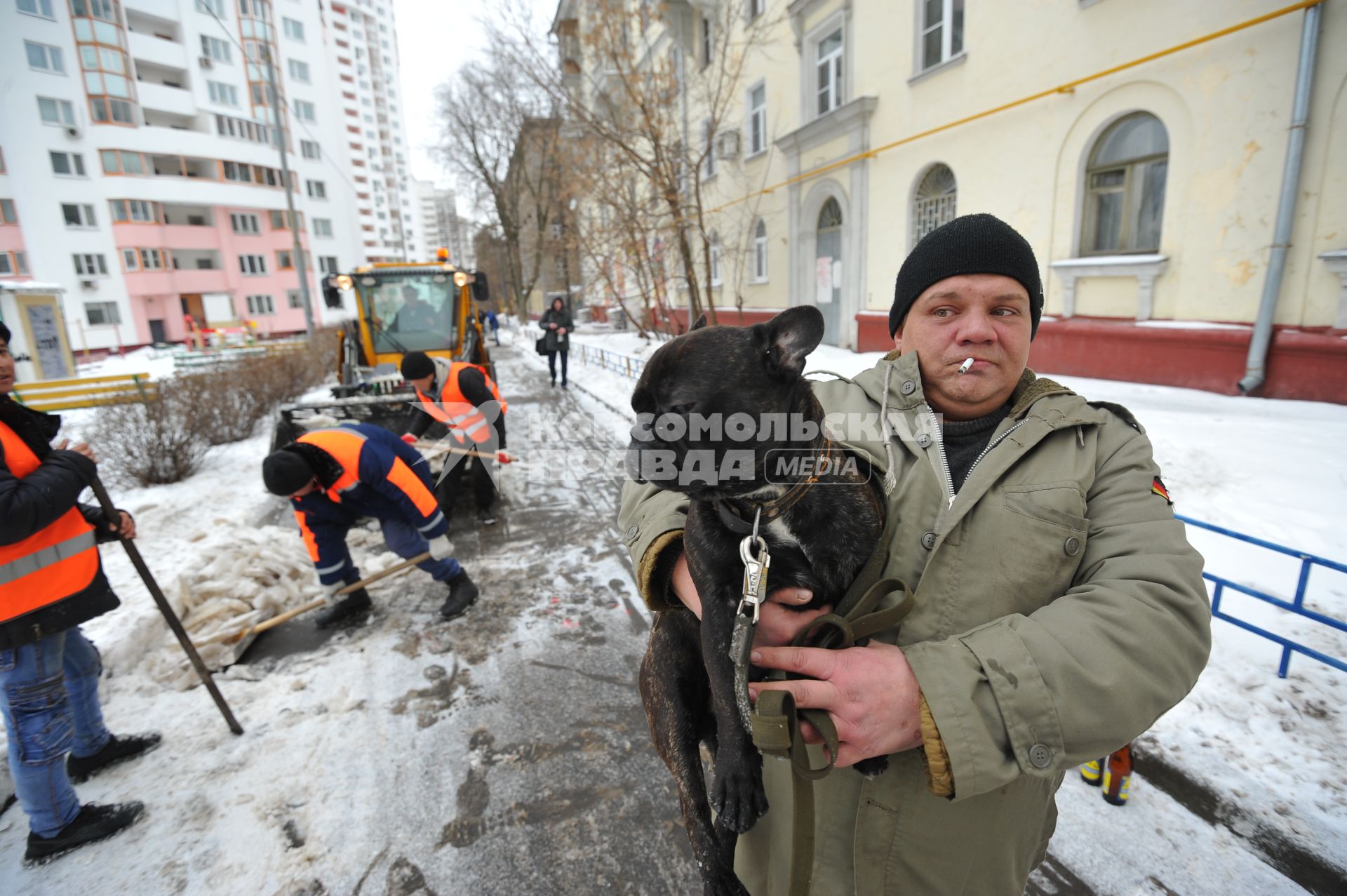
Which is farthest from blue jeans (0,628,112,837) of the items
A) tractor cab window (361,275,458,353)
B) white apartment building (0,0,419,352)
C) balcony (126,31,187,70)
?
balcony (126,31,187,70)

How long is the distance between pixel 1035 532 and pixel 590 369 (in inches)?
632

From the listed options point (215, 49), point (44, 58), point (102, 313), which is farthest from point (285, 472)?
point (102, 313)

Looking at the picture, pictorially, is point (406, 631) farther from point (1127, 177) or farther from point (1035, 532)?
point (1127, 177)

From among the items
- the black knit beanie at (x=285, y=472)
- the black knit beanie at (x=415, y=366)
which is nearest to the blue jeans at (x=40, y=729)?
the black knit beanie at (x=285, y=472)

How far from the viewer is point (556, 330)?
1445 centimetres

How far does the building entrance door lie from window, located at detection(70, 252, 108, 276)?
137 ft

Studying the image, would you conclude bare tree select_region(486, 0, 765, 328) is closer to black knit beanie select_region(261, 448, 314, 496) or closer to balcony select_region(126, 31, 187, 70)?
black knit beanie select_region(261, 448, 314, 496)

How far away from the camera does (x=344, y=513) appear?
4.62 metres

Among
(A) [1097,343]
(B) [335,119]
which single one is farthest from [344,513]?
(B) [335,119]

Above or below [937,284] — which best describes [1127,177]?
above

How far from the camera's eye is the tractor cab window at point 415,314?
959cm

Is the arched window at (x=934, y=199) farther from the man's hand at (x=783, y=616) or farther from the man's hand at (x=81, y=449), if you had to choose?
the man's hand at (x=81, y=449)

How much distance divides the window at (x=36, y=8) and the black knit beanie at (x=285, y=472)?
9.05 metres

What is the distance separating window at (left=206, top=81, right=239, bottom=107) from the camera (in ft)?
113
